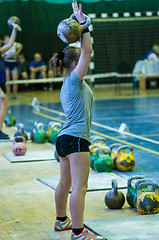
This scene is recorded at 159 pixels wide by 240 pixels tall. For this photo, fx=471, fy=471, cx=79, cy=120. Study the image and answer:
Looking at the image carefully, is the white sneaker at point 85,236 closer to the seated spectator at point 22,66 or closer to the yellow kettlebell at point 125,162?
the yellow kettlebell at point 125,162

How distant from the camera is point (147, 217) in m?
4.45

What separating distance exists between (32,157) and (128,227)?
3669mm

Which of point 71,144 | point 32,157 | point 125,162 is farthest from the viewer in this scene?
point 32,157

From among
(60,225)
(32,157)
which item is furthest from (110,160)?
(60,225)

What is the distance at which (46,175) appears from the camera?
6.41 meters

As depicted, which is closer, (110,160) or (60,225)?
(60,225)

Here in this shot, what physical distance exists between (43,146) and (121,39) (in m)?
15.6

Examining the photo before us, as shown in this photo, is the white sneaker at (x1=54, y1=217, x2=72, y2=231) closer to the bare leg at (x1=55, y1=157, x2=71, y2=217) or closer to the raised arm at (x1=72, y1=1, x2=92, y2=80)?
the bare leg at (x1=55, y1=157, x2=71, y2=217)

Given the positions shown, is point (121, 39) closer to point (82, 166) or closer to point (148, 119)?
point (148, 119)

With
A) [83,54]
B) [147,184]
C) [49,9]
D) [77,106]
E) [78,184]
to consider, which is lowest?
[147,184]

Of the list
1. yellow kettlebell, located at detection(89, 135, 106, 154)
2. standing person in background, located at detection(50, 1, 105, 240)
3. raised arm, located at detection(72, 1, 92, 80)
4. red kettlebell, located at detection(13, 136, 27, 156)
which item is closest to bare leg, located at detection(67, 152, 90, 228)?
standing person in background, located at detection(50, 1, 105, 240)

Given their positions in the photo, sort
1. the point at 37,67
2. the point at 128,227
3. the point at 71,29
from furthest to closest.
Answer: the point at 37,67 → the point at 128,227 → the point at 71,29

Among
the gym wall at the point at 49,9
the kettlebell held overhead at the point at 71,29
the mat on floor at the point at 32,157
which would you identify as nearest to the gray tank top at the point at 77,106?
the kettlebell held overhead at the point at 71,29

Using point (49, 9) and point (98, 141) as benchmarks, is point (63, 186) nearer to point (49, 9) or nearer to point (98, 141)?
point (98, 141)
